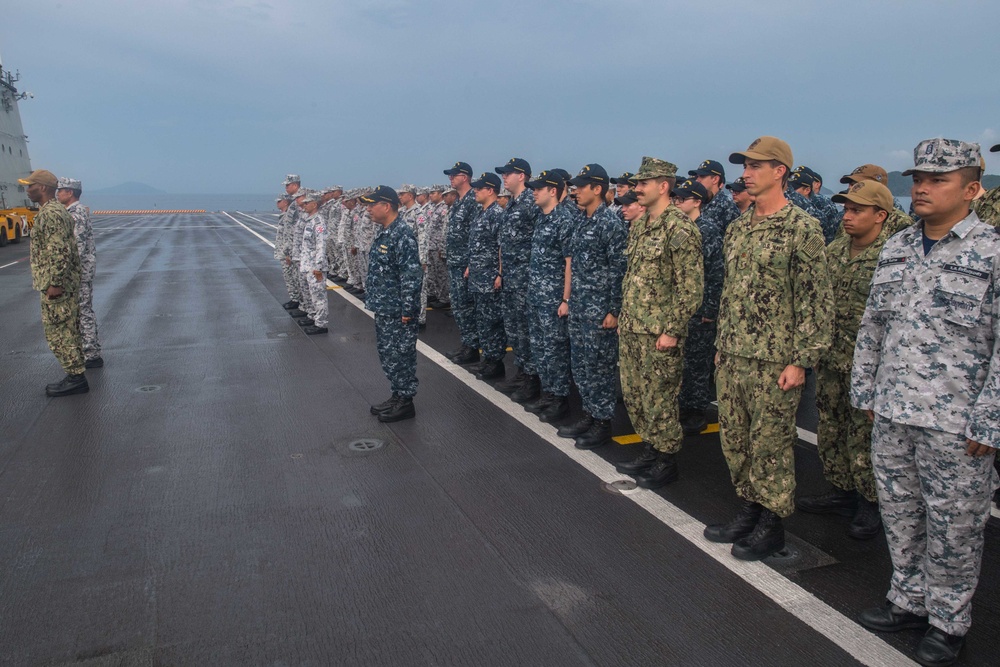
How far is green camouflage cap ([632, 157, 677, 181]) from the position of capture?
4184 millimetres

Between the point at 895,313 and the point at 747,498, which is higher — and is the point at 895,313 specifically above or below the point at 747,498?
above

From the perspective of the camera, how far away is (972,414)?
8.41 feet

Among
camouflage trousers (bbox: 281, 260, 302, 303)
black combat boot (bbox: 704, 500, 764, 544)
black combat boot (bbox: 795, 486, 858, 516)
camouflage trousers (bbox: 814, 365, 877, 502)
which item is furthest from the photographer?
camouflage trousers (bbox: 281, 260, 302, 303)

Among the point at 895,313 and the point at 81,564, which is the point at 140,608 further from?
the point at 895,313

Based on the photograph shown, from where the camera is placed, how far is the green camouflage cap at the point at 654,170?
4.18 metres

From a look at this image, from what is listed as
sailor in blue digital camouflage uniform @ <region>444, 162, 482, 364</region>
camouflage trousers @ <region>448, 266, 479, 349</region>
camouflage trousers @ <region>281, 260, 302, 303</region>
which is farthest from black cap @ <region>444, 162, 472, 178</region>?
camouflage trousers @ <region>281, 260, 302, 303</region>

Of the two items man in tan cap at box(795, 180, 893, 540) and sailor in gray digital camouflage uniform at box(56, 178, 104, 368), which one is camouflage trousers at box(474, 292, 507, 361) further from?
sailor in gray digital camouflage uniform at box(56, 178, 104, 368)

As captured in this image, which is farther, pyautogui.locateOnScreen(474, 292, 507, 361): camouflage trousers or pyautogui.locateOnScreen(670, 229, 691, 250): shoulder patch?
pyautogui.locateOnScreen(474, 292, 507, 361): camouflage trousers

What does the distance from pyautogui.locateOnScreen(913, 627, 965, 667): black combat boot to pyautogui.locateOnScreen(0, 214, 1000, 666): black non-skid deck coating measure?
0.08m

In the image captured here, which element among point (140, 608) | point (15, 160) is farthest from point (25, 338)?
point (15, 160)

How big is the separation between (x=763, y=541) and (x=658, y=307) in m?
1.47

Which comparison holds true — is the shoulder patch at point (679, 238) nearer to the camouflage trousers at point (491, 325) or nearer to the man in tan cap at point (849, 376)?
the man in tan cap at point (849, 376)

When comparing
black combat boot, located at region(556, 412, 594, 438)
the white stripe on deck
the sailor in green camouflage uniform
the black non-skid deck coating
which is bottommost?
→ the black non-skid deck coating

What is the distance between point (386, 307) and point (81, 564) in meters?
2.85
